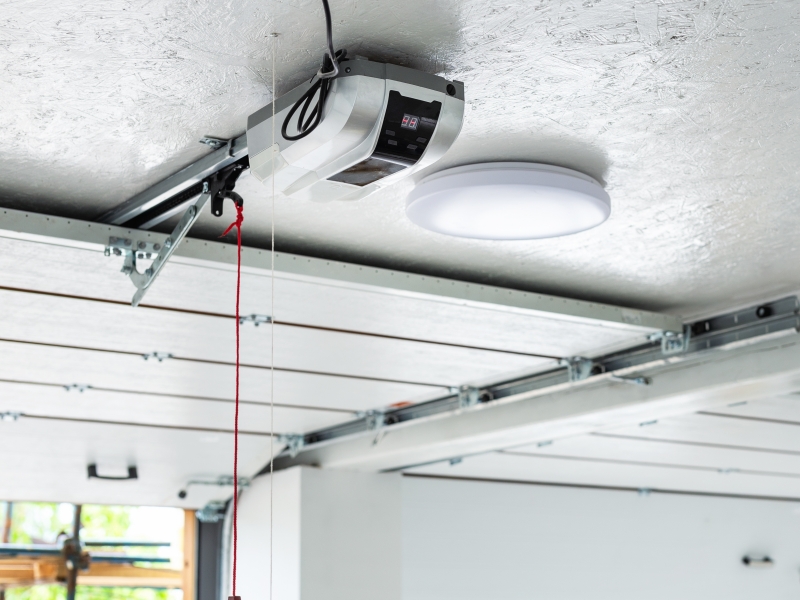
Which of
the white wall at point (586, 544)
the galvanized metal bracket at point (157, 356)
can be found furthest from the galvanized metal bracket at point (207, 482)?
the galvanized metal bracket at point (157, 356)

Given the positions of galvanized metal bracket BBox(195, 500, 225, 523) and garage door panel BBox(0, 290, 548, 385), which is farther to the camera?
galvanized metal bracket BBox(195, 500, 225, 523)

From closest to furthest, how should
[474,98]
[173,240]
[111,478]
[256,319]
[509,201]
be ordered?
[474,98] < [509,201] < [173,240] < [256,319] < [111,478]

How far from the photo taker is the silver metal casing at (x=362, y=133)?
→ 265 centimetres

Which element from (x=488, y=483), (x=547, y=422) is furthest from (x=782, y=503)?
(x=547, y=422)

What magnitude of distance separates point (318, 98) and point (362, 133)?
16 cm

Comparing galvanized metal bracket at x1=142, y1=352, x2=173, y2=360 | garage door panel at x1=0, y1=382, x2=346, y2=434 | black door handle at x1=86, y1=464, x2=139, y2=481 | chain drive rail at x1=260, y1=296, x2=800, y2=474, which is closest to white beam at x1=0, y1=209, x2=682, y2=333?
chain drive rail at x1=260, y1=296, x2=800, y2=474

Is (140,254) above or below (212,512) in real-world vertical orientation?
above

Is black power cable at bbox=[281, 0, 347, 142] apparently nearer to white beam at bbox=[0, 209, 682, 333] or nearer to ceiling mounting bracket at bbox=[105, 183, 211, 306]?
ceiling mounting bracket at bbox=[105, 183, 211, 306]

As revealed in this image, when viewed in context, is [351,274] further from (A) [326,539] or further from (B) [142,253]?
(A) [326,539]

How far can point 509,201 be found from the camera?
3.45 metres

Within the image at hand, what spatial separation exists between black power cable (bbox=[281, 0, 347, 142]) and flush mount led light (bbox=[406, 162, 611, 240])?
0.78 m

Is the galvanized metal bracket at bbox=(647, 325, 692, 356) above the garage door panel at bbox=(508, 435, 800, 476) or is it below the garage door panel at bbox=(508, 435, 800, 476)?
above

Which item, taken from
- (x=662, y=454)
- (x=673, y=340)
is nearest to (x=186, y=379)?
(x=673, y=340)

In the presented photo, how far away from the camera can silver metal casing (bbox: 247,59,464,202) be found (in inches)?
104
